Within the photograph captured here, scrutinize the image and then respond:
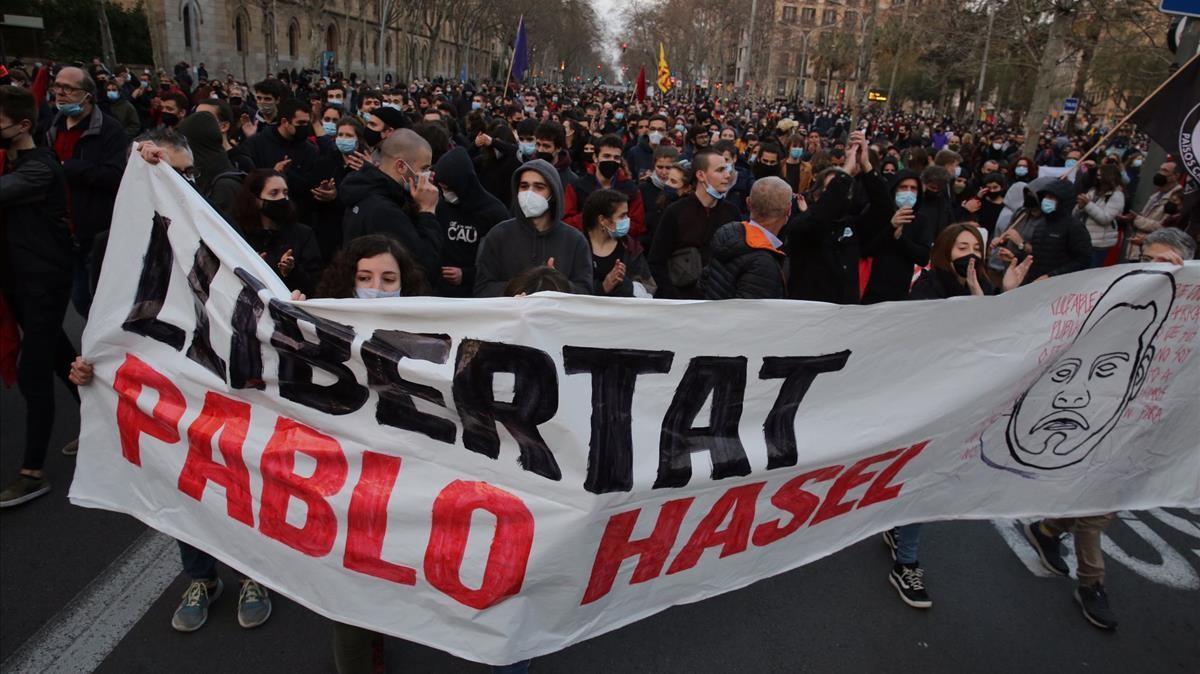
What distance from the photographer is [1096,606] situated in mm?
3410

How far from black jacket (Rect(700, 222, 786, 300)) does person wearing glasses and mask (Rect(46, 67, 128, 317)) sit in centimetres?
357

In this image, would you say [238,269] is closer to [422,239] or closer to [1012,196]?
[422,239]

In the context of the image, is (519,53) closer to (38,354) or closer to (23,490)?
(38,354)

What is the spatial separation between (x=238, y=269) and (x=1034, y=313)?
281 centimetres

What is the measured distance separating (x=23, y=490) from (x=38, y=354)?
2.24ft

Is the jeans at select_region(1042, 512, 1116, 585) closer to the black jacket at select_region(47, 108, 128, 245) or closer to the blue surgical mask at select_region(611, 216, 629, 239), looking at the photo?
the blue surgical mask at select_region(611, 216, 629, 239)

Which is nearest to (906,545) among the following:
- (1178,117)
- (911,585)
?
(911,585)

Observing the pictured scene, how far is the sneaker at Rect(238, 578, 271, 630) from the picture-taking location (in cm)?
306

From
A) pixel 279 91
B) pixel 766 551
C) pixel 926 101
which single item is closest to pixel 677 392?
pixel 766 551

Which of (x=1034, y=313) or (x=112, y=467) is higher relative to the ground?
(x=1034, y=313)

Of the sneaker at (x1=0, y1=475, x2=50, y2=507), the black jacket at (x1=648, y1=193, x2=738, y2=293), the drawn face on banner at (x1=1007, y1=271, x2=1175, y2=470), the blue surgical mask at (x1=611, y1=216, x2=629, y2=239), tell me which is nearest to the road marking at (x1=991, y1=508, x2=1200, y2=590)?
the drawn face on banner at (x1=1007, y1=271, x2=1175, y2=470)

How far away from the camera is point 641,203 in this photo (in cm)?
613

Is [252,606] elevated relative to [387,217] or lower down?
lower down

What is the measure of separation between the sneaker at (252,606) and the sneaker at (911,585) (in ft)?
8.94
